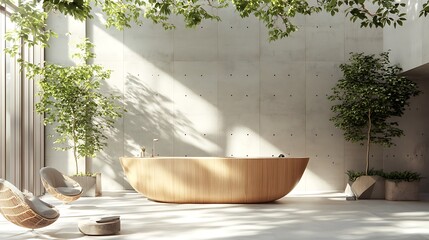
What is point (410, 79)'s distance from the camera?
31.7 feet

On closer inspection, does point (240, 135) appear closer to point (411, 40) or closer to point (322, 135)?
point (322, 135)

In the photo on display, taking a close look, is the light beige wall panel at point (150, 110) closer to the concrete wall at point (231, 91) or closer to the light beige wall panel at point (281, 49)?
the concrete wall at point (231, 91)

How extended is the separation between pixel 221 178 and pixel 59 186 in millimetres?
2339

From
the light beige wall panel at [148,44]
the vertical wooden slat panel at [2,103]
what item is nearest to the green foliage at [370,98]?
the light beige wall panel at [148,44]

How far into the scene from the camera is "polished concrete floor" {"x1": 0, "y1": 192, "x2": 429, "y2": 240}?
546 cm

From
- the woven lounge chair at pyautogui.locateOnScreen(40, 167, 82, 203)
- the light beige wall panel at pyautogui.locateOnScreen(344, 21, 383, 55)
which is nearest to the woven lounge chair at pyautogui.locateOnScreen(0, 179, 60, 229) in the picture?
the woven lounge chair at pyautogui.locateOnScreen(40, 167, 82, 203)

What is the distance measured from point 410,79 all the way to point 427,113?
0.82 m

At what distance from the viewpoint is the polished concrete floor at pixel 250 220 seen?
546cm

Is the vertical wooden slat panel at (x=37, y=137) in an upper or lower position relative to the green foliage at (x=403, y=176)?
upper

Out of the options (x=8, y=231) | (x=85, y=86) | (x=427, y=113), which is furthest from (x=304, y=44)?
(x=8, y=231)

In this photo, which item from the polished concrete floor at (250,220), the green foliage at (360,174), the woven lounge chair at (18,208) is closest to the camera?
the woven lounge chair at (18,208)

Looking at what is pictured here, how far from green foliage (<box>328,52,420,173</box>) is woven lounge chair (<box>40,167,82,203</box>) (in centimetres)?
467

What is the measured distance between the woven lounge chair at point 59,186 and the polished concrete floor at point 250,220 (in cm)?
19

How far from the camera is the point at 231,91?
10008mm
